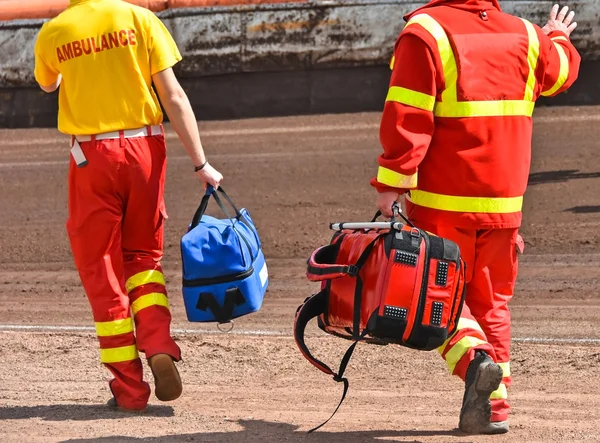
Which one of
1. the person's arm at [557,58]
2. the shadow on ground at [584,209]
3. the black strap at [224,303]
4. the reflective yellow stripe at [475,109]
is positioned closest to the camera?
the reflective yellow stripe at [475,109]

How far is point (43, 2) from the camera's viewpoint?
597 inches

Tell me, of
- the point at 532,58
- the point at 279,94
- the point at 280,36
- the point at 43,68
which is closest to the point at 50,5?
the point at 280,36

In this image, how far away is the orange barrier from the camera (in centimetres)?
1488

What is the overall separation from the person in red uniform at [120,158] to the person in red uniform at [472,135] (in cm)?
98

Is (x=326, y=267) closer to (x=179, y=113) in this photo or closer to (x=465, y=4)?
(x=179, y=113)

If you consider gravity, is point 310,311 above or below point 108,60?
below

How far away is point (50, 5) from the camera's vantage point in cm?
1515

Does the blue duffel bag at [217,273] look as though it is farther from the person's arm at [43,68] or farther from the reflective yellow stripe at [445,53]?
the reflective yellow stripe at [445,53]

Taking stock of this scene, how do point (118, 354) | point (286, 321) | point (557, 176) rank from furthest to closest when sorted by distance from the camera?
point (557, 176), point (286, 321), point (118, 354)

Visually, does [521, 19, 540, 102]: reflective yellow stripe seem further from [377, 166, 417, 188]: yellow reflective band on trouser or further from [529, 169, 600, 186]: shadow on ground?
[529, 169, 600, 186]: shadow on ground

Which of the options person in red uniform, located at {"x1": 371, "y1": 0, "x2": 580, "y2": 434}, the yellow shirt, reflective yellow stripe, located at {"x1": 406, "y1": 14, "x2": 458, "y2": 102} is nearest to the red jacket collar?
person in red uniform, located at {"x1": 371, "y1": 0, "x2": 580, "y2": 434}

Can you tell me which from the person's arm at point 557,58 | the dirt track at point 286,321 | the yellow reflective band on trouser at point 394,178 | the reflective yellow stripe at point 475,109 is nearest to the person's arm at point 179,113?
the yellow reflective band on trouser at point 394,178

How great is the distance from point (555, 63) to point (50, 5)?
11.0 m

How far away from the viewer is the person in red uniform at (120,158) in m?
5.38
